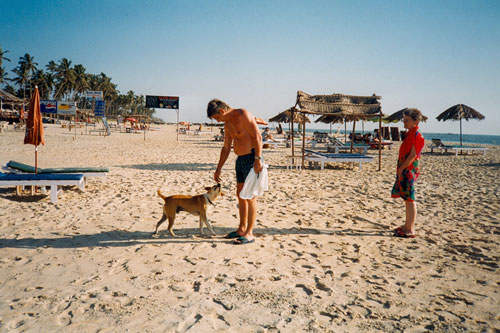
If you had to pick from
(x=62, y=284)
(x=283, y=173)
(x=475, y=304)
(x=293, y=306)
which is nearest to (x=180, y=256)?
(x=62, y=284)

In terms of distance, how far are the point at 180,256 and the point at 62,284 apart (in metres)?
1.19

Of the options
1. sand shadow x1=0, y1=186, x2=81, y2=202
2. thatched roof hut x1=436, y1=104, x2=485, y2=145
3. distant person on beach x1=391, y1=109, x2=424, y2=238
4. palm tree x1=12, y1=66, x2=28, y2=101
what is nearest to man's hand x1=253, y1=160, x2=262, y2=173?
distant person on beach x1=391, y1=109, x2=424, y2=238

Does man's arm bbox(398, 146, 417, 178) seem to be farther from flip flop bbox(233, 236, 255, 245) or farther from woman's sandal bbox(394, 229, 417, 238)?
flip flop bbox(233, 236, 255, 245)

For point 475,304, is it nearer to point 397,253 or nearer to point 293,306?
point 397,253

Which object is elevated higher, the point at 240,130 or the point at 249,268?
the point at 240,130

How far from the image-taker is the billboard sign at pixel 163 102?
27266 mm

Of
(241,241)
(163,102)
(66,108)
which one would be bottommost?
(241,241)

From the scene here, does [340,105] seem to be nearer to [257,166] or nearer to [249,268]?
[257,166]

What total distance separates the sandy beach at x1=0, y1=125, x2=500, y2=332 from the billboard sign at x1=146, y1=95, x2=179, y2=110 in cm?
2201

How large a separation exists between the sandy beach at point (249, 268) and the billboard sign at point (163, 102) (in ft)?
72.2

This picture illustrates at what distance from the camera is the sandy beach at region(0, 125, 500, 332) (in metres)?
2.40

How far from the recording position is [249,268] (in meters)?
3.28

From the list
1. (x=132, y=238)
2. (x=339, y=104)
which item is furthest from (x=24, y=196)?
(x=339, y=104)

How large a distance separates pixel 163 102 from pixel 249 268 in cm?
2664
